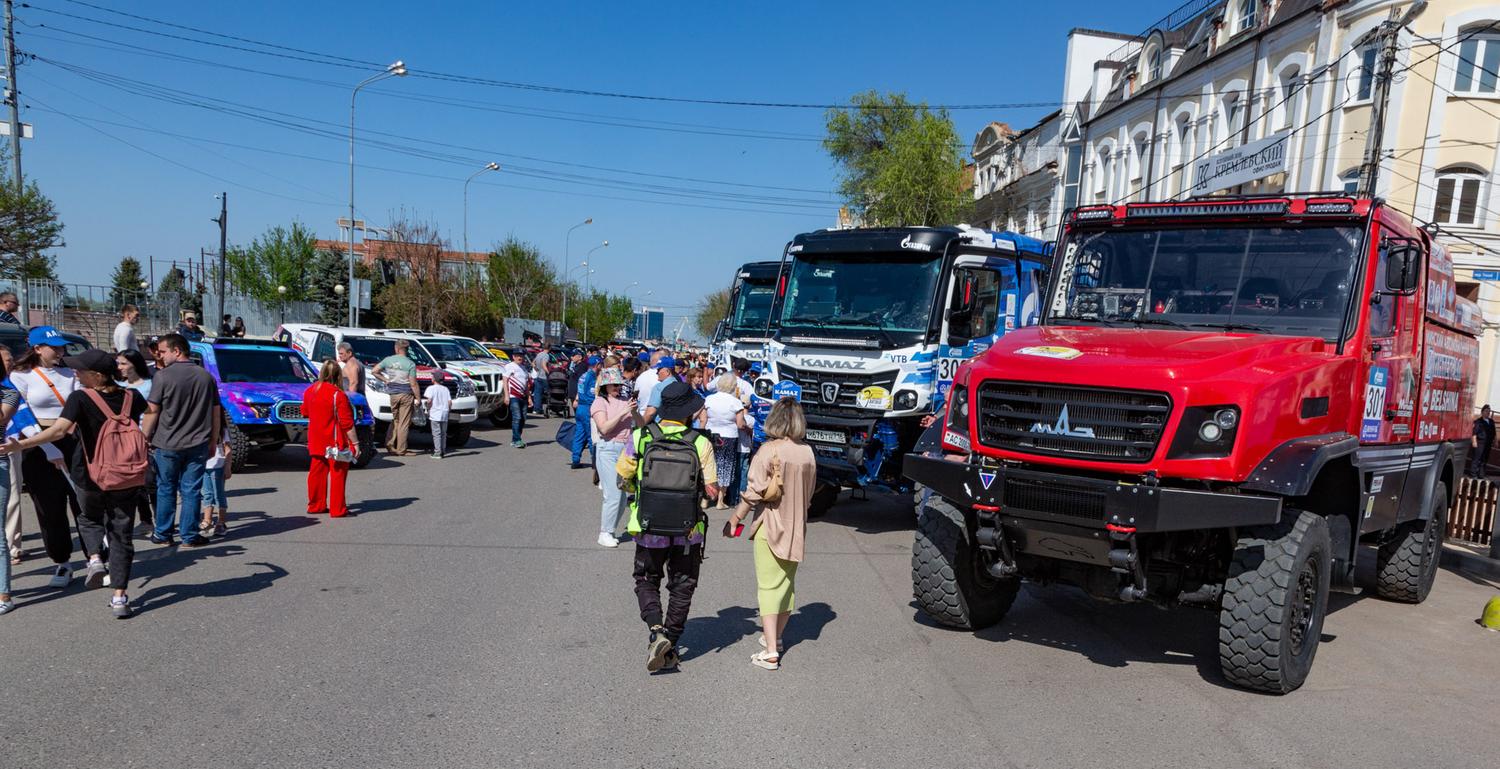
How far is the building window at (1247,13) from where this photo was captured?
2428cm

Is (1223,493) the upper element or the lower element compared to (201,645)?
upper

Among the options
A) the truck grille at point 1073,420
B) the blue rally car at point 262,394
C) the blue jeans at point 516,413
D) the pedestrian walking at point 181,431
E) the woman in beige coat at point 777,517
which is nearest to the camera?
the truck grille at point 1073,420

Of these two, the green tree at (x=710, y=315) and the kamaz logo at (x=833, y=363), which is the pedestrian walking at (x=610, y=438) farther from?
the green tree at (x=710, y=315)

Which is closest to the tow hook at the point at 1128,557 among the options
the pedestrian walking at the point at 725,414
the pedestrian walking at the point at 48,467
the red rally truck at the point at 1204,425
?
the red rally truck at the point at 1204,425

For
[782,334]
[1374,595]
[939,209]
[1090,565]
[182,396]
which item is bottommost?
[1374,595]

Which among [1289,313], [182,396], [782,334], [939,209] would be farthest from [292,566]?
[939,209]

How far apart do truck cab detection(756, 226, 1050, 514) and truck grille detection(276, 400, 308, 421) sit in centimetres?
608

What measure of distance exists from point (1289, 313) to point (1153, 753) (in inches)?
123

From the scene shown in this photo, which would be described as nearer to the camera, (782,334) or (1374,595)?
(1374,595)

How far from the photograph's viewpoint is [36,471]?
6.47m

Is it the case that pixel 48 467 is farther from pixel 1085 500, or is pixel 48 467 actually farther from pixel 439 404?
pixel 439 404

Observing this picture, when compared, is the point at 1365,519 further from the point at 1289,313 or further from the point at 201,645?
the point at 201,645

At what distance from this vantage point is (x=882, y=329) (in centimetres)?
972

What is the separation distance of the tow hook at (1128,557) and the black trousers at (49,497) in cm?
679
